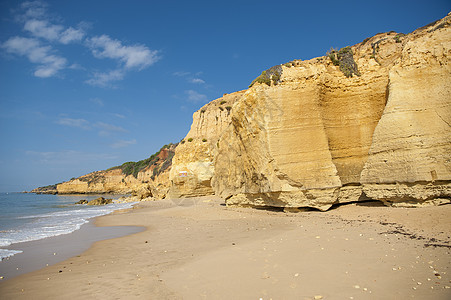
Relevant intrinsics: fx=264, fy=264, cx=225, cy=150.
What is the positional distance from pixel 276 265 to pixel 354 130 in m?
8.62

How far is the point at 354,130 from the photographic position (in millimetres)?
11633

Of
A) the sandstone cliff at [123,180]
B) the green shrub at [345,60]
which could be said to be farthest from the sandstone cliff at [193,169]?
the sandstone cliff at [123,180]

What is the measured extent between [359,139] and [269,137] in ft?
12.7

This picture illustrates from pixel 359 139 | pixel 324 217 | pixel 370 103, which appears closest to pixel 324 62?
pixel 370 103

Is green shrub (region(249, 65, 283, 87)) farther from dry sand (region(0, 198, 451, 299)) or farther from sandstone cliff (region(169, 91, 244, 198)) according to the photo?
sandstone cliff (region(169, 91, 244, 198))

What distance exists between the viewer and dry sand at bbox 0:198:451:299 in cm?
404

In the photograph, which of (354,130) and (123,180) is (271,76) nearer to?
(354,130)

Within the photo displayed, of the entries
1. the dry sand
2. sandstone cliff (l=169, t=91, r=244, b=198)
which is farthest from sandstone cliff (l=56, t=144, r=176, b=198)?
the dry sand

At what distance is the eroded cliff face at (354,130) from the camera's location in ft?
29.3

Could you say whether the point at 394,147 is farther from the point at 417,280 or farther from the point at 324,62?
the point at 417,280

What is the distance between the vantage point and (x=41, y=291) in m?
5.03

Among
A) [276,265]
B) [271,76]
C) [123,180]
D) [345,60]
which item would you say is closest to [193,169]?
[271,76]

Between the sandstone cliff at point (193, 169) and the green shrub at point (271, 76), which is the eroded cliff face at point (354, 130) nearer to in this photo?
the green shrub at point (271, 76)

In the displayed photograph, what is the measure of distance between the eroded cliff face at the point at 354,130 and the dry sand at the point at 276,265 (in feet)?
5.77
